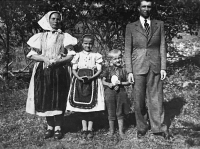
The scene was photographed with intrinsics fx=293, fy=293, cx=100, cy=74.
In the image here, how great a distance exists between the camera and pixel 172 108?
5.89 m

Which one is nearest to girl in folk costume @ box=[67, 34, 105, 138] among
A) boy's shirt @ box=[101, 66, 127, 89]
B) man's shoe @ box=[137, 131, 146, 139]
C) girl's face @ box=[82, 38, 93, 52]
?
girl's face @ box=[82, 38, 93, 52]

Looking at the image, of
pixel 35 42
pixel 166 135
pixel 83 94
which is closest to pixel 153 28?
pixel 83 94

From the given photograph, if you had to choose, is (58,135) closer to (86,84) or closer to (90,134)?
(90,134)

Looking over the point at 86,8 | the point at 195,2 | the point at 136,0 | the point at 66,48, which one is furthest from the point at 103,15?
the point at 66,48

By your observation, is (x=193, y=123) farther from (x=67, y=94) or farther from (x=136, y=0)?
(x=136, y=0)

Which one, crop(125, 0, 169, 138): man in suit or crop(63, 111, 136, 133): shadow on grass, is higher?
crop(125, 0, 169, 138): man in suit

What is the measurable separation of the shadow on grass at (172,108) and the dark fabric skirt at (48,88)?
1.95 meters

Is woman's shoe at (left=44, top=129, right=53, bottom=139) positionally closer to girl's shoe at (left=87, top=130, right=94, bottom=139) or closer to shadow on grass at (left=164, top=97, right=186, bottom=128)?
girl's shoe at (left=87, top=130, right=94, bottom=139)

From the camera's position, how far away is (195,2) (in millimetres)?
6973

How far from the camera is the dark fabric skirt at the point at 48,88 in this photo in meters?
4.43

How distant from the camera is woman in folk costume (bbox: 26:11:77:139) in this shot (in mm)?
4414

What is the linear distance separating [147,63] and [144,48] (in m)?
0.22

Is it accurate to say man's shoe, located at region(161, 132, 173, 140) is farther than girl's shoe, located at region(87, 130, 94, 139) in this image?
No

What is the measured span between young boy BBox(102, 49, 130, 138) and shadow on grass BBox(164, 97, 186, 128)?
108cm
